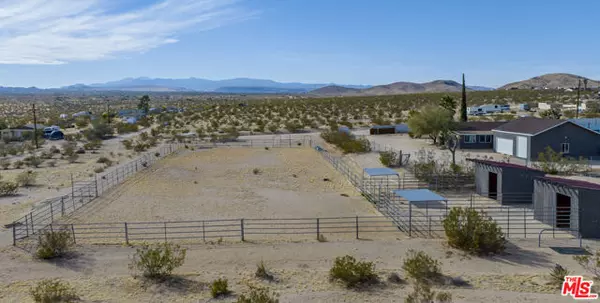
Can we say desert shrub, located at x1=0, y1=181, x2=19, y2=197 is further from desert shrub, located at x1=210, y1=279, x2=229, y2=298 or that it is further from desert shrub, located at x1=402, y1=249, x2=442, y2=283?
desert shrub, located at x1=402, y1=249, x2=442, y2=283

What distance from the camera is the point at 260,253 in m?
15.9

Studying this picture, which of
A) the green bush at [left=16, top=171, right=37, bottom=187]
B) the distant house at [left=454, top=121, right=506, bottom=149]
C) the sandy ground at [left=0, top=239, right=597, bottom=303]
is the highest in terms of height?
the distant house at [left=454, top=121, right=506, bottom=149]

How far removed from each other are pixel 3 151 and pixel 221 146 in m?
18.4

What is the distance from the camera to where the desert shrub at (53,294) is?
1196 centimetres

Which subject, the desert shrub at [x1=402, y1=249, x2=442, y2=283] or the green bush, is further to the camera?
the green bush

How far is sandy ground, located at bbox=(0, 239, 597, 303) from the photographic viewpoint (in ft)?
41.4

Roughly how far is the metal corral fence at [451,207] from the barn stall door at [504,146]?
44.3 feet

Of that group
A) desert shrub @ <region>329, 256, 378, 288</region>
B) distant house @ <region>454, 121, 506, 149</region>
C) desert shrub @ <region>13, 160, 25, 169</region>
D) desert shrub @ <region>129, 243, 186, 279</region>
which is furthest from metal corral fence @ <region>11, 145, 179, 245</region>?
distant house @ <region>454, 121, 506, 149</region>

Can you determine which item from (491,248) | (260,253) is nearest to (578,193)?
(491,248)

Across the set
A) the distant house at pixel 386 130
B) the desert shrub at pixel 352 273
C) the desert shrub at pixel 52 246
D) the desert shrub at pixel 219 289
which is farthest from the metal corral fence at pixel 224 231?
the distant house at pixel 386 130

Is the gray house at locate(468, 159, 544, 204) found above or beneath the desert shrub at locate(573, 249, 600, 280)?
above

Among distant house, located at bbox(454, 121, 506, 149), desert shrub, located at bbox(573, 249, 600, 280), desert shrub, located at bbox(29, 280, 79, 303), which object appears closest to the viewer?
desert shrub, located at bbox(29, 280, 79, 303)

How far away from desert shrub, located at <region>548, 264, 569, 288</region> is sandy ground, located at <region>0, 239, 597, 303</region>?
7.2 inches

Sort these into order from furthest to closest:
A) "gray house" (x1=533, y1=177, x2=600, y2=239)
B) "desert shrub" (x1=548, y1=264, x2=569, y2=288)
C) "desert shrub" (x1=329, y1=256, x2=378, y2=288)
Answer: "gray house" (x1=533, y1=177, x2=600, y2=239) < "desert shrub" (x1=329, y1=256, x2=378, y2=288) < "desert shrub" (x1=548, y1=264, x2=569, y2=288)
